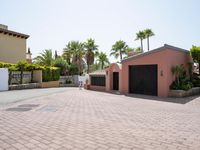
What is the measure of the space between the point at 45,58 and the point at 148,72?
2875 cm

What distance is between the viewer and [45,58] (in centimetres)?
4338

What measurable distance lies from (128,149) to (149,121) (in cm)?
350

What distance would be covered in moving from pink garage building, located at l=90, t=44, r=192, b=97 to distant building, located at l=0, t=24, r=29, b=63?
16.7m

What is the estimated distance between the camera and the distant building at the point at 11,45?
30.6m

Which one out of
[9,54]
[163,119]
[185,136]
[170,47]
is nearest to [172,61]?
[170,47]

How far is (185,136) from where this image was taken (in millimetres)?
6023

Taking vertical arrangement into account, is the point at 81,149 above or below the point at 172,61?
below

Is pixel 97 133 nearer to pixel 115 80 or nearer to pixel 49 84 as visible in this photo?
pixel 115 80

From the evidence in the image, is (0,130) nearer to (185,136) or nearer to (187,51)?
(185,136)

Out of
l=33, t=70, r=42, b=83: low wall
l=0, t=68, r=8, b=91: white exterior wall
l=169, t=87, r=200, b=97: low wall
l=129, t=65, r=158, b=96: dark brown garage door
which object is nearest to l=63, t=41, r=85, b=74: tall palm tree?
l=33, t=70, r=42, b=83: low wall

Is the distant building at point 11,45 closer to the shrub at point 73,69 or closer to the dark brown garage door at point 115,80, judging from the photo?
the shrub at point 73,69

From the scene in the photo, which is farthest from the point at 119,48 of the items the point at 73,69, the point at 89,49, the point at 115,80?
the point at 115,80

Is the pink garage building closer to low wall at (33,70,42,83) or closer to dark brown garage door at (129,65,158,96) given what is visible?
dark brown garage door at (129,65,158,96)

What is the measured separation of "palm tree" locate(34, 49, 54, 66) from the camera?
43159 millimetres
